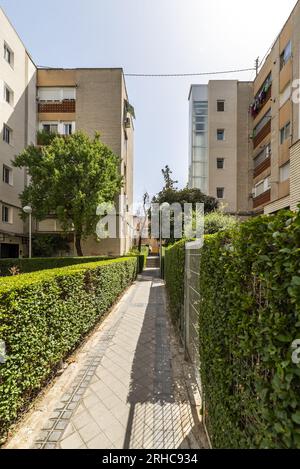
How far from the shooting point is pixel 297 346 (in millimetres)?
941

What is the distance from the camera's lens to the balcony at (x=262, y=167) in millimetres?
18047

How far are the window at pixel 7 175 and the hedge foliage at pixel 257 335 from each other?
18661 millimetres

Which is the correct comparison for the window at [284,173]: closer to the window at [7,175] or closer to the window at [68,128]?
the window at [68,128]

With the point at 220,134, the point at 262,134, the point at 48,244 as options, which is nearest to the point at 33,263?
the point at 48,244

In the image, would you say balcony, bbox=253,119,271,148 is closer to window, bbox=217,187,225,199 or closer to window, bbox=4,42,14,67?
window, bbox=217,187,225,199

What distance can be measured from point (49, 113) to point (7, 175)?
711cm

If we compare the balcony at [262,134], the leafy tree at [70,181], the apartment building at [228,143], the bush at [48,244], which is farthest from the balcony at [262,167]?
the bush at [48,244]

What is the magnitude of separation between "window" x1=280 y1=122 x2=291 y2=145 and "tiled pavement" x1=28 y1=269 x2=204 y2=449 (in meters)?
16.2

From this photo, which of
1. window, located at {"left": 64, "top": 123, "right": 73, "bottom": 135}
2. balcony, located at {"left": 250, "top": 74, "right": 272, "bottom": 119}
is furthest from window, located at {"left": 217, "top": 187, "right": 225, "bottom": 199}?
window, located at {"left": 64, "top": 123, "right": 73, "bottom": 135}

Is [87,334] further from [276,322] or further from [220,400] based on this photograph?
[276,322]

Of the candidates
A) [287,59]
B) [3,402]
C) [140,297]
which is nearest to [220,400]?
[3,402]

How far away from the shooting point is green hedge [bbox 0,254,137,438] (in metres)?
2.39

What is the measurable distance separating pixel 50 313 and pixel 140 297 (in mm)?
7118

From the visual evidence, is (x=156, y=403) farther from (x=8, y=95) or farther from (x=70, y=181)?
(x=8, y=95)
